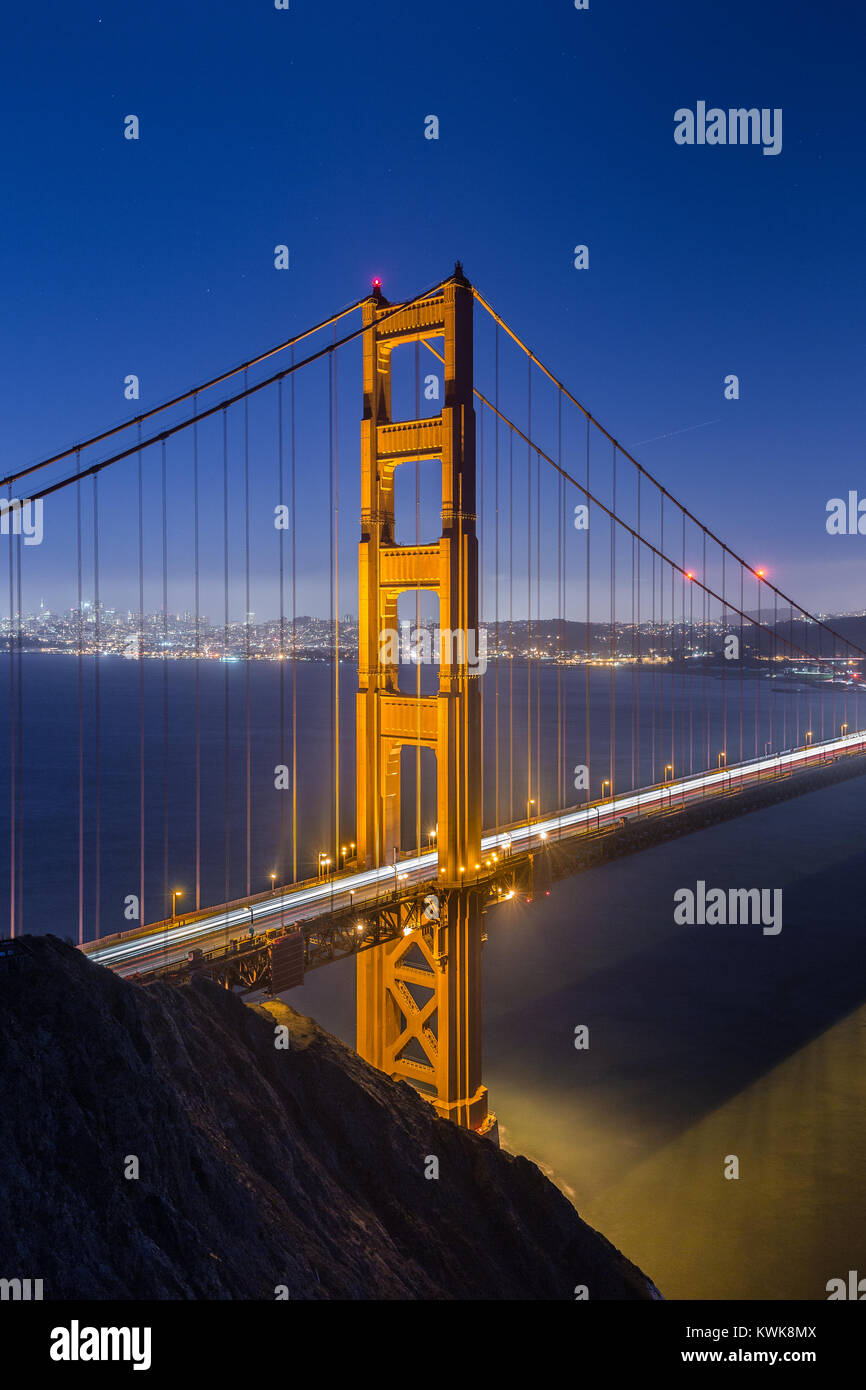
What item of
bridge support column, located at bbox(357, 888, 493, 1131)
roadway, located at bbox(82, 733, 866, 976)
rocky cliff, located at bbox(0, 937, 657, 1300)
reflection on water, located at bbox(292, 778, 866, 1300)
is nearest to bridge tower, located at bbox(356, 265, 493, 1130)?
bridge support column, located at bbox(357, 888, 493, 1131)

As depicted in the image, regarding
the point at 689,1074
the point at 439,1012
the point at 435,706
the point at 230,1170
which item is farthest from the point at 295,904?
the point at 689,1074

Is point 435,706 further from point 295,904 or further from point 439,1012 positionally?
point 439,1012

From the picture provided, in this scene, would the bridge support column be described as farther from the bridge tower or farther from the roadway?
the roadway
